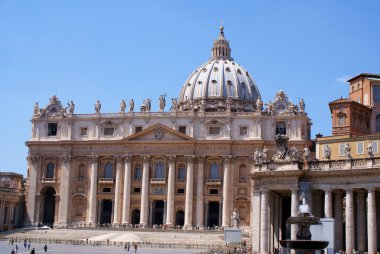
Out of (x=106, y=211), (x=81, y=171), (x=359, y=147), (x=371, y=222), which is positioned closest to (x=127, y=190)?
(x=106, y=211)

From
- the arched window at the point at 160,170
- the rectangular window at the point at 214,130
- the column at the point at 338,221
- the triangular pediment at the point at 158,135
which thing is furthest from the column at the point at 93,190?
the column at the point at 338,221

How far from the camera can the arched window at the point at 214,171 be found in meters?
114

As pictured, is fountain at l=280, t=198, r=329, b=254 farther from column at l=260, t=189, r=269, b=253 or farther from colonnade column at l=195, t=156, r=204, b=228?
colonnade column at l=195, t=156, r=204, b=228

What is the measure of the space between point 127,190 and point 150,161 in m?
6.49

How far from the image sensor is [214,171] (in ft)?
377

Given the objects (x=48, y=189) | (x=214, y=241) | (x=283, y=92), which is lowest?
(x=214, y=241)

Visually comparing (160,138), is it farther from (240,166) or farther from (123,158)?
(240,166)

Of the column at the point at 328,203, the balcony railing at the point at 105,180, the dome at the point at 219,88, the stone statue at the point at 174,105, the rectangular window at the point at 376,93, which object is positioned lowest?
the column at the point at 328,203

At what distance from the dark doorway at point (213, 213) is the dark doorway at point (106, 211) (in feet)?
59.7

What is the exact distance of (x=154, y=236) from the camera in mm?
96062

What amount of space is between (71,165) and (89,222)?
11343mm

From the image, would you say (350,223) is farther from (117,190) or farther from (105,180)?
(105,180)

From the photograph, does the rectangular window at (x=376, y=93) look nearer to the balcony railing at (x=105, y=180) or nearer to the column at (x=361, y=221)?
the column at (x=361, y=221)

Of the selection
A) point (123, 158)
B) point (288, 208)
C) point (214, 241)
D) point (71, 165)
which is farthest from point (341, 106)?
point (71, 165)
